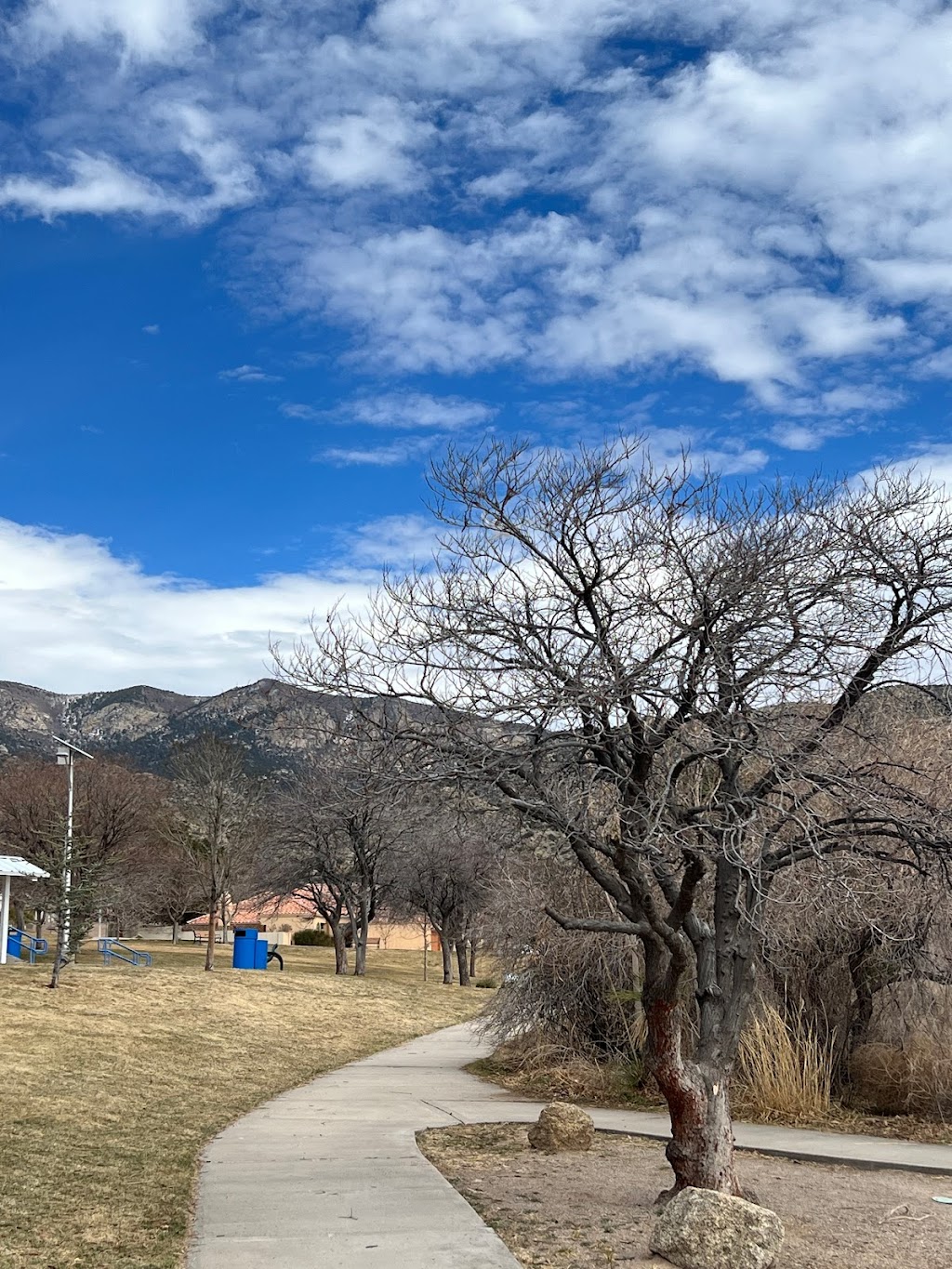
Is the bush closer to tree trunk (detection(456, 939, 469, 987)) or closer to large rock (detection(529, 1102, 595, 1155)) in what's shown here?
tree trunk (detection(456, 939, 469, 987))

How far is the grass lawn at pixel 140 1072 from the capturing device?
7.61 metres

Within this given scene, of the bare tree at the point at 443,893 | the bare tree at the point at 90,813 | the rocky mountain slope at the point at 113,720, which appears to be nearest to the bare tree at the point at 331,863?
the bare tree at the point at 443,893

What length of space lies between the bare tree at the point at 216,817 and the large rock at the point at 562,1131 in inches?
980

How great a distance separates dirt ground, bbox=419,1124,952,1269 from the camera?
695cm

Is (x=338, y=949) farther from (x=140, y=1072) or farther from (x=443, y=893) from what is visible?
(x=140, y=1072)

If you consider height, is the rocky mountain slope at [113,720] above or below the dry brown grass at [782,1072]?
above

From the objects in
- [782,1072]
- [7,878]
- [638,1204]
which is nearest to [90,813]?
[7,878]

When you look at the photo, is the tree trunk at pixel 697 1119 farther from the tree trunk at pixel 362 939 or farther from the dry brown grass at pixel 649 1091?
the tree trunk at pixel 362 939

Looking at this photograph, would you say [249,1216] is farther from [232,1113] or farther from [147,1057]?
[147,1057]

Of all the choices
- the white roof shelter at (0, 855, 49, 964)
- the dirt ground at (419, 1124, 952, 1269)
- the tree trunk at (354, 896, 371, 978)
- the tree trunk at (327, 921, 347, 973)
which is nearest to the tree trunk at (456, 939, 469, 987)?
the tree trunk at (354, 896, 371, 978)

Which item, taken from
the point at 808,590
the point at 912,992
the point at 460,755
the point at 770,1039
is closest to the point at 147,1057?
the point at 770,1039

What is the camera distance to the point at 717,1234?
6.54 m

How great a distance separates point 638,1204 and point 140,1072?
10769 millimetres

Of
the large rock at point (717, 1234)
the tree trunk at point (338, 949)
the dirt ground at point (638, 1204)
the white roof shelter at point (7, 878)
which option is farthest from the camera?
the tree trunk at point (338, 949)
